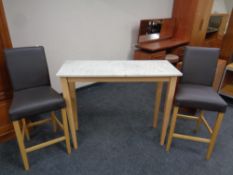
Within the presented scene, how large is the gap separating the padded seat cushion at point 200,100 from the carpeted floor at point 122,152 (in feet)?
1.88

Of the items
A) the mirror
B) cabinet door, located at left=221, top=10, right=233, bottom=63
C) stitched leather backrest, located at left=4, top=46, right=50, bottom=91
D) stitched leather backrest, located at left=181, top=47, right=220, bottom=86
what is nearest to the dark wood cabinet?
stitched leather backrest, located at left=4, top=46, right=50, bottom=91

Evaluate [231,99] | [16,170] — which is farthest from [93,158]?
[231,99]

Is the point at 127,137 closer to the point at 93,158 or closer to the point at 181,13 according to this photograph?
the point at 93,158

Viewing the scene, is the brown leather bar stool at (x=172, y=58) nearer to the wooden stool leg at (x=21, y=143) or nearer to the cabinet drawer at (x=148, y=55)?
the cabinet drawer at (x=148, y=55)

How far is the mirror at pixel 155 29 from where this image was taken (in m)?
3.20

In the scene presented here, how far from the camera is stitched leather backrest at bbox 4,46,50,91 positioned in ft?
5.25

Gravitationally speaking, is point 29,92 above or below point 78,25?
below

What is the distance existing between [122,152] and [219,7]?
181 inches

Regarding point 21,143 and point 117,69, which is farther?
point 117,69

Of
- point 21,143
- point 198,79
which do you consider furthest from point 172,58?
point 21,143

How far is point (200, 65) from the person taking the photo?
177cm

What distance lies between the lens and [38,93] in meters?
1.58

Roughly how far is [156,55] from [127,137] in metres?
1.88

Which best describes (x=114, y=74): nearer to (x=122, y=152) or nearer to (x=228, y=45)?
(x=122, y=152)
